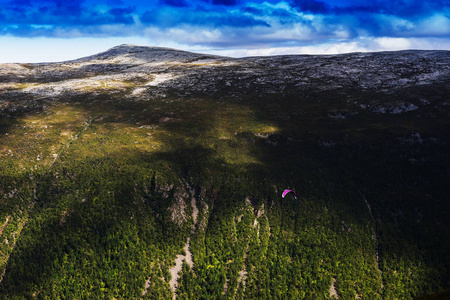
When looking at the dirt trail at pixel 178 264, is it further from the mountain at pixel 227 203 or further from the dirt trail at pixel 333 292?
the dirt trail at pixel 333 292

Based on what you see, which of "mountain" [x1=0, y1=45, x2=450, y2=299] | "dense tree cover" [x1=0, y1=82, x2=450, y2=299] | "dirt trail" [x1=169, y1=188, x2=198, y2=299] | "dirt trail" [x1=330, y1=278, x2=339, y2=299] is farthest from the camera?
"dirt trail" [x1=330, y1=278, x2=339, y2=299]

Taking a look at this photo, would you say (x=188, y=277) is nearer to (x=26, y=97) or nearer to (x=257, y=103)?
(x=257, y=103)

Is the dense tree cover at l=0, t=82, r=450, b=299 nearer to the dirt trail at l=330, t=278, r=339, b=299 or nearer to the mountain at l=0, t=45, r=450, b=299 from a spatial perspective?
the mountain at l=0, t=45, r=450, b=299

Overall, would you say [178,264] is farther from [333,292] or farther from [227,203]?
[333,292]

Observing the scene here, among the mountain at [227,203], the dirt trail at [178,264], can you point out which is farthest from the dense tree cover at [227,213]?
the dirt trail at [178,264]

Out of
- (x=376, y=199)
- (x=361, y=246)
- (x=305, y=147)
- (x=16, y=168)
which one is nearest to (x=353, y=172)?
(x=376, y=199)

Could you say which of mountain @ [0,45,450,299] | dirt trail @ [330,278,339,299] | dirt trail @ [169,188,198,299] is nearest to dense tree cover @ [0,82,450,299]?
mountain @ [0,45,450,299]
